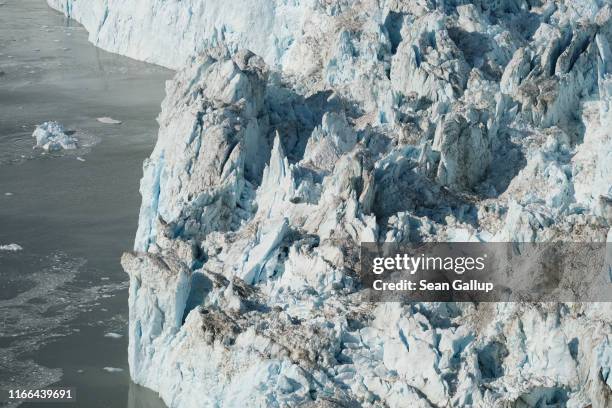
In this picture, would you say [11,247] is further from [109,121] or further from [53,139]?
[109,121]

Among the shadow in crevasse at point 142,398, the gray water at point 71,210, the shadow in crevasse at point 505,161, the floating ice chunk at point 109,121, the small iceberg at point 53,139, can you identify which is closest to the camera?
the shadow in crevasse at point 142,398

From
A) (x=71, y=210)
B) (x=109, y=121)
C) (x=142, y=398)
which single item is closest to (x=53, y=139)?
(x=109, y=121)

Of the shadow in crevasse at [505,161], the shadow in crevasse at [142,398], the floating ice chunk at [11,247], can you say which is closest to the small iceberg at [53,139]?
the floating ice chunk at [11,247]

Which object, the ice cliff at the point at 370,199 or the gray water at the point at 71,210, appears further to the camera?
the gray water at the point at 71,210

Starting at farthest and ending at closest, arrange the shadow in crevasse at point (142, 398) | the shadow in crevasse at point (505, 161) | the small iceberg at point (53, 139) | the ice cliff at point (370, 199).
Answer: the small iceberg at point (53, 139)
the shadow in crevasse at point (505, 161)
the shadow in crevasse at point (142, 398)
the ice cliff at point (370, 199)

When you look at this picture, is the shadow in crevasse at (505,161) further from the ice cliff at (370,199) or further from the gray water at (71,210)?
the gray water at (71,210)

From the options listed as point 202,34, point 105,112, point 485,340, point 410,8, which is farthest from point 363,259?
point 202,34

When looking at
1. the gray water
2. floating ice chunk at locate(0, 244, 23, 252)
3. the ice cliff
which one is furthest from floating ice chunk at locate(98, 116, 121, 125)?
floating ice chunk at locate(0, 244, 23, 252)

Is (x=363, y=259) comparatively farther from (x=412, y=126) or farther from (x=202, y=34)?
(x=202, y=34)
